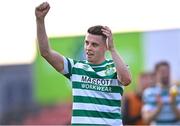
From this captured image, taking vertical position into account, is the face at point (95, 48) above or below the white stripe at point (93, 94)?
above

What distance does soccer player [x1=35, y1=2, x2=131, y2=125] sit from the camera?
7.84 metres

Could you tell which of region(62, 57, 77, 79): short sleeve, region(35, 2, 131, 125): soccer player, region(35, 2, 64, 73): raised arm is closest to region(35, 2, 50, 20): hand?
region(35, 2, 64, 73): raised arm

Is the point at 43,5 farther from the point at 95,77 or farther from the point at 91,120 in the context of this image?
the point at 91,120

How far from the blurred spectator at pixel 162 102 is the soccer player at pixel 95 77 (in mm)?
4530

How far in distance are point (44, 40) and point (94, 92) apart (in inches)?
29.6

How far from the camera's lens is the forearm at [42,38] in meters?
7.62

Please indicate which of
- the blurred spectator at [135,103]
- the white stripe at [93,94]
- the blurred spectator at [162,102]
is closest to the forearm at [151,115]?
the blurred spectator at [162,102]

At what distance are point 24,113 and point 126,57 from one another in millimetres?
3162

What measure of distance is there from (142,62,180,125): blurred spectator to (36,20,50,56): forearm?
501 centimetres

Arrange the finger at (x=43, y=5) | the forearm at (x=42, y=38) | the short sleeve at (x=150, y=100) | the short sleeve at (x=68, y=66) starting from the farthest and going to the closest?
the short sleeve at (x=150, y=100)
the short sleeve at (x=68, y=66)
the forearm at (x=42, y=38)
the finger at (x=43, y=5)

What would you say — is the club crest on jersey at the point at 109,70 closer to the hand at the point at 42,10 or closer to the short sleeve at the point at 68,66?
the short sleeve at the point at 68,66

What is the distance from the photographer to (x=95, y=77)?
7996mm

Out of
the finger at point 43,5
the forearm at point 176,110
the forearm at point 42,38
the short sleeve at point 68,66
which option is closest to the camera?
the finger at point 43,5

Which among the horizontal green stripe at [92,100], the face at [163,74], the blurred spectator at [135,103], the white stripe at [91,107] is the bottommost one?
the blurred spectator at [135,103]
